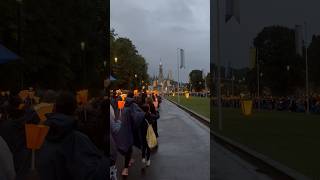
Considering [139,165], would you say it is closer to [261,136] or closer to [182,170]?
[182,170]

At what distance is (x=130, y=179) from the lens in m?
11.2

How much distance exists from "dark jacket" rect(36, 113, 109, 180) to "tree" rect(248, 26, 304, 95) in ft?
265

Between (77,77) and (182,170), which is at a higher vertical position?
(77,77)

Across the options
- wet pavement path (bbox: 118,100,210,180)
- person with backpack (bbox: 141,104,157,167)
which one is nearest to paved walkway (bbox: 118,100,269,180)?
wet pavement path (bbox: 118,100,210,180)

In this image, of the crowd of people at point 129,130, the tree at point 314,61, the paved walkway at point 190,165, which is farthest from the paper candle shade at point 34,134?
the tree at point 314,61

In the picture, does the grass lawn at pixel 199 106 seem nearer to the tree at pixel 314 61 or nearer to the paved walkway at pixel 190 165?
the tree at pixel 314 61

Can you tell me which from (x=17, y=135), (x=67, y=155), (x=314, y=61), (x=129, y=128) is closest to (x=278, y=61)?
(x=314, y=61)

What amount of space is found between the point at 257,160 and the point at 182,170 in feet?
7.88

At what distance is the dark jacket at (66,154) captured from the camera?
413cm

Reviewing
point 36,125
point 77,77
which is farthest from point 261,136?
point 77,77

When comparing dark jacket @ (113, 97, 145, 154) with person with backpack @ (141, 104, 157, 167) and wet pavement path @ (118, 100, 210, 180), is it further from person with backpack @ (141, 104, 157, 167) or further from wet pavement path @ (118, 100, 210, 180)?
wet pavement path @ (118, 100, 210, 180)

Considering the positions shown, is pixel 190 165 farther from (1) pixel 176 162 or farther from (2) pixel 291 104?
(2) pixel 291 104

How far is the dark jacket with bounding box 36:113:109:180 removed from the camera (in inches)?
163

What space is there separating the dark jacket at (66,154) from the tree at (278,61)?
265 ft
